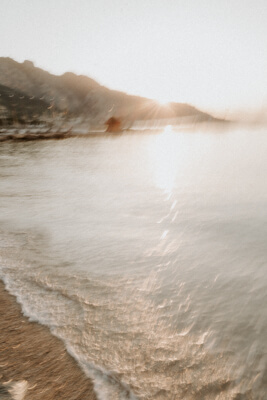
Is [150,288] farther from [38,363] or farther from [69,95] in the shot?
[69,95]

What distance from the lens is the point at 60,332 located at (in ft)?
8.96

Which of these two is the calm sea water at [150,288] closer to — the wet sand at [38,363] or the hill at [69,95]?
the wet sand at [38,363]

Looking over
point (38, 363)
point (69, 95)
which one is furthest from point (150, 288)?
point (69, 95)

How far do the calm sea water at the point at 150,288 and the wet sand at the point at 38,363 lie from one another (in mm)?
95

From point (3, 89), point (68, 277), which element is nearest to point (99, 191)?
point (68, 277)

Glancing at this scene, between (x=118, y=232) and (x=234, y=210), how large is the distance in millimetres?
3260

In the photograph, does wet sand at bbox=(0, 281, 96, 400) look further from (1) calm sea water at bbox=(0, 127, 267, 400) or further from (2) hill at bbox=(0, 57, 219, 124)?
(2) hill at bbox=(0, 57, 219, 124)

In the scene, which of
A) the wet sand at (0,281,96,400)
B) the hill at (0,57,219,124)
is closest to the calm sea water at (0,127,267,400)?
the wet sand at (0,281,96,400)

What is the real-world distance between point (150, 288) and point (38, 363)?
1.62 meters

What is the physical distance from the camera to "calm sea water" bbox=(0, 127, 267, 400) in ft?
7.59

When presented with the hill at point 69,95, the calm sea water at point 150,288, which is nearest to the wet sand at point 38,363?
the calm sea water at point 150,288

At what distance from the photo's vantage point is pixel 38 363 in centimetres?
236

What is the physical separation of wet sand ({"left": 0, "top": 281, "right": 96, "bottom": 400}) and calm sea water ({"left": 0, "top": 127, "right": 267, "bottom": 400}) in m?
0.09

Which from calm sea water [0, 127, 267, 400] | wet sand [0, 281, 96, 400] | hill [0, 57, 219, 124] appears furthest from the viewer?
hill [0, 57, 219, 124]
